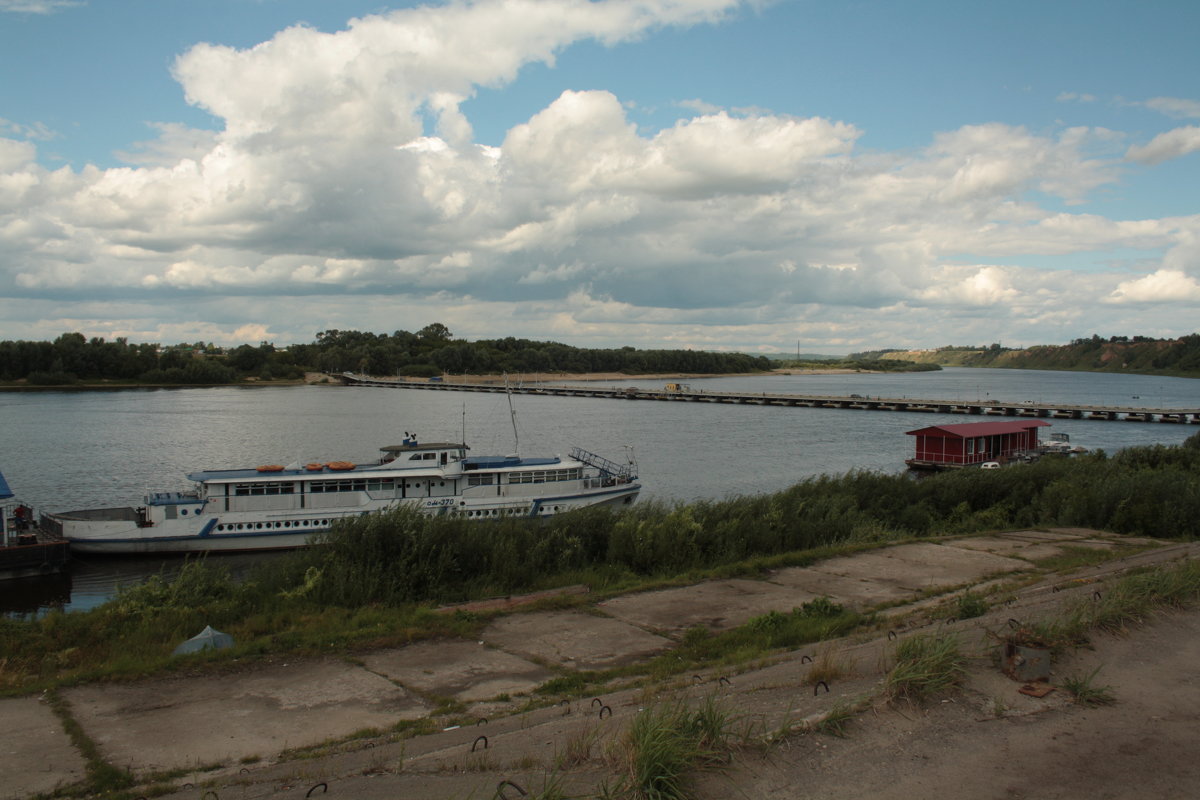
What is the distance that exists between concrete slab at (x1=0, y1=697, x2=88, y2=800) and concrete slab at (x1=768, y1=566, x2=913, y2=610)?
34.1 ft

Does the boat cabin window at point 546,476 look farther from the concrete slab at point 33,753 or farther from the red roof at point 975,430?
the red roof at point 975,430

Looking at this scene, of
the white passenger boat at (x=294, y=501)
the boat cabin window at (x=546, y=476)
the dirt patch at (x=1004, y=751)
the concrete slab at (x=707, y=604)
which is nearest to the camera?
the dirt patch at (x=1004, y=751)

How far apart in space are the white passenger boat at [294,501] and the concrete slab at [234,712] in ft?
63.8

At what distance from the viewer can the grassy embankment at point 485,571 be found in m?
11.3

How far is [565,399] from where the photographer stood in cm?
13838

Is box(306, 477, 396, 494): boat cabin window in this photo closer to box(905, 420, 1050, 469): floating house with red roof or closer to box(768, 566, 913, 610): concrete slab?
box(768, 566, 913, 610): concrete slab

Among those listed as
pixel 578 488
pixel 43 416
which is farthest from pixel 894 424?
pixel 43 416

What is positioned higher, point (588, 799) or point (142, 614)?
point (588, 799)

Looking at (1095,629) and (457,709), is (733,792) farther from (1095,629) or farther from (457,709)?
(1095,629)

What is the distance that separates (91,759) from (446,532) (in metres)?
9.76

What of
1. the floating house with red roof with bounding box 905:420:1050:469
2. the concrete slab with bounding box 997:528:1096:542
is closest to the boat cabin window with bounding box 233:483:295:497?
the concrete slab with bounding box 997:528:1096:542

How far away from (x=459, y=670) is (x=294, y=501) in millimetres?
23756

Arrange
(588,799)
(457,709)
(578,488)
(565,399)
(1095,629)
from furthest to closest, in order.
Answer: (565,399)
(578,488)
(1095,629)
(457,709)
(588,799)

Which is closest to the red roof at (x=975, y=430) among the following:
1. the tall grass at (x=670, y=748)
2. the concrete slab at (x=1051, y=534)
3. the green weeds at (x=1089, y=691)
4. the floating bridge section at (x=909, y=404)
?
the concrete slab at (x=1051, y=534)
